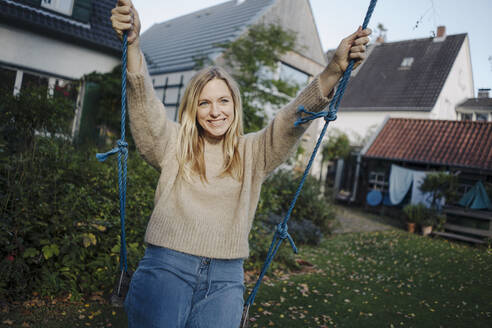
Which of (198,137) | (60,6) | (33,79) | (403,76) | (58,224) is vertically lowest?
(58,224)

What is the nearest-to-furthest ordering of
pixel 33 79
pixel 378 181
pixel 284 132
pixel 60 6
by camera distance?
pixel 284 132 → pixel 33 79 → pixel 60 6 → pixel 378 181

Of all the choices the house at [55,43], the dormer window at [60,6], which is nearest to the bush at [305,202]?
the house at [55,43]

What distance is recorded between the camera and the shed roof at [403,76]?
15.2 m

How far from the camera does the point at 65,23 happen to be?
7523 mm

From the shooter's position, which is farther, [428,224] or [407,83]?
[407,83]

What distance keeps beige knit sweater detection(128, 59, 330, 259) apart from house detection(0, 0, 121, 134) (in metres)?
5.78

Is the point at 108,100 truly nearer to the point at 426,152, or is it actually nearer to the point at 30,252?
the point at 30,252

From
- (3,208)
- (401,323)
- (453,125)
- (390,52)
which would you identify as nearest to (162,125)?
(3,208)

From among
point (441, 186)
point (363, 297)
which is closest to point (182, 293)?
point (363, 297)

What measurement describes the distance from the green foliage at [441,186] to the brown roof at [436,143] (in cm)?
144

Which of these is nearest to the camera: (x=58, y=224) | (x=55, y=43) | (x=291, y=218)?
(x=58, y=224)

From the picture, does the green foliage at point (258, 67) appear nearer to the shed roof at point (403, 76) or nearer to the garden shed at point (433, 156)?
the garden shed at point (433, 156)

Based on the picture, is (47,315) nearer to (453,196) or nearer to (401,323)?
(401,323)

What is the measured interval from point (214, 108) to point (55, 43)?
7276 mm
